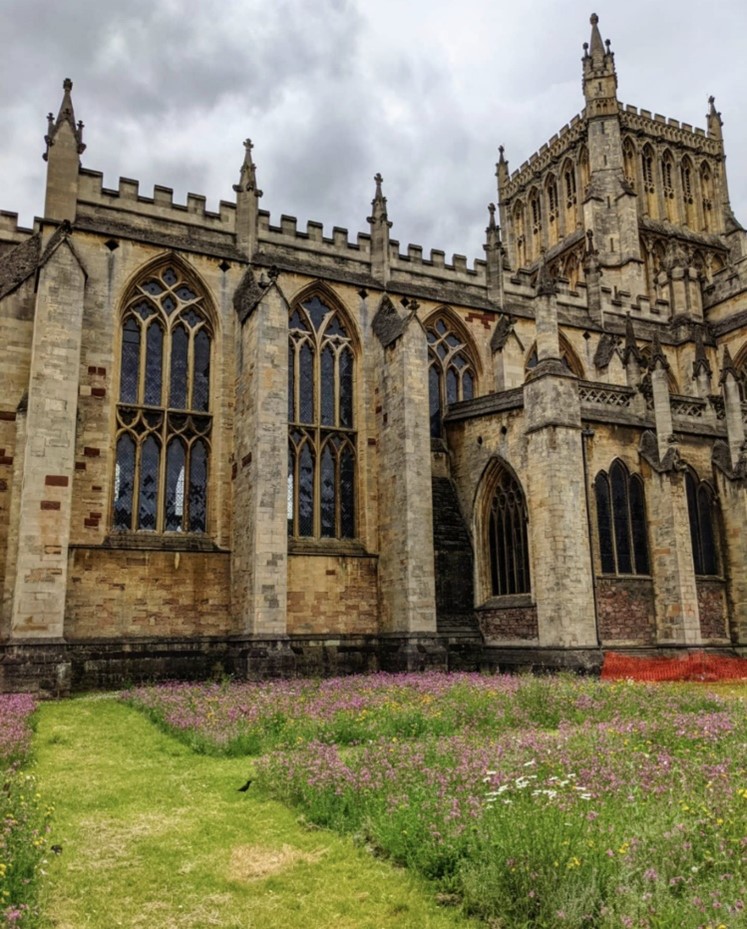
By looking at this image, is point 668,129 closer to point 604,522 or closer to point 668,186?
point 668,186

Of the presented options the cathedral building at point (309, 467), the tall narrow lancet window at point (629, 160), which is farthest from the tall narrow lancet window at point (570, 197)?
the cathedral building at point (309, 467)

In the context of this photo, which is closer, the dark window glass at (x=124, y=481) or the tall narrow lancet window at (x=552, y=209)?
the dark window glass at (x=124, y=481)

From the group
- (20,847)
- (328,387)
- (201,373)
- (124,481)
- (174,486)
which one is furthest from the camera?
(328,387)

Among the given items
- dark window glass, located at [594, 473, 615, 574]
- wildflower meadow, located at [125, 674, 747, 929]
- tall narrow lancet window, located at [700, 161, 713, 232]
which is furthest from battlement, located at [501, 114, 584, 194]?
wildflower meadow, located at [125, 674, 747, 929]

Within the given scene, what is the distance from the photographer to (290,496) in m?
22.1

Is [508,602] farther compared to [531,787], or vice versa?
[508,602]

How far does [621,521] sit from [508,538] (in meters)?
3.19

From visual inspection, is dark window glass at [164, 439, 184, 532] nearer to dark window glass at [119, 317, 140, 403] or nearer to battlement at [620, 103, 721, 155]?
dark window glass at [119, 317, 140, 403]

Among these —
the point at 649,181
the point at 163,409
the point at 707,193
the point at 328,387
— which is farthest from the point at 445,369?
the point at 707,193

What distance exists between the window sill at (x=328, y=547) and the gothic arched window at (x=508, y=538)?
3.53 m

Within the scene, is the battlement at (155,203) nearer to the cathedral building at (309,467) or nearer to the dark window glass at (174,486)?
the cathedral building at (309,467)

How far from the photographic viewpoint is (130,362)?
68.7ft

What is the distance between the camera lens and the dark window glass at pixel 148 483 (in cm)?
2012

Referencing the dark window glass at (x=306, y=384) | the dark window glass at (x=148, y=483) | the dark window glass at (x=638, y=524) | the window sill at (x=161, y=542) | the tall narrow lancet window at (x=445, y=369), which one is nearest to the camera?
the window sill at (x=161, y=542)
